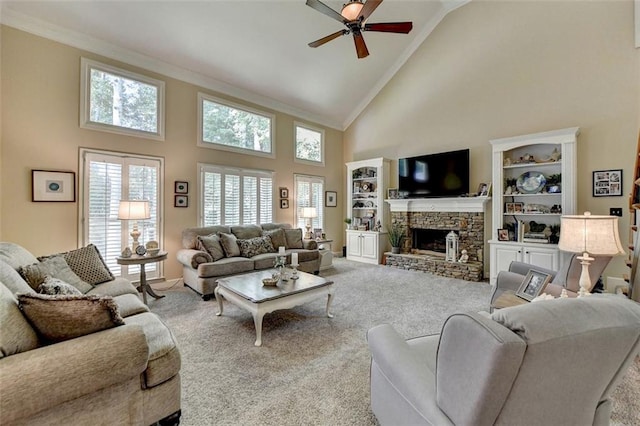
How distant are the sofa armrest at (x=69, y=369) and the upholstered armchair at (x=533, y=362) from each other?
4.63 ft

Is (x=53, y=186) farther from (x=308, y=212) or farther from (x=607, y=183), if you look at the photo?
(x=607, y=183)

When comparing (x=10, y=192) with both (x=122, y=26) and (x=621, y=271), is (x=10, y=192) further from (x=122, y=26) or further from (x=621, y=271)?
(x=621, y=271)

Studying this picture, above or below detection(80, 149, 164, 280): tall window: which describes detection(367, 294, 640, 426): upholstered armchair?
below

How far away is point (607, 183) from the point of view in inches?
162

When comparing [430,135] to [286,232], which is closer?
[286,232]

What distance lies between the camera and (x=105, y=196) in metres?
4.06

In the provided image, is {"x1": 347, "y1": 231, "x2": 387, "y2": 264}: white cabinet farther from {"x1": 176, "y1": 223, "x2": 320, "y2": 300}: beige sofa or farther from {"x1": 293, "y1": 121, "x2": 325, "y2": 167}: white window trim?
{"x1": 293, "y1": 121, "x2": 325, "y2": 167}: white window trim

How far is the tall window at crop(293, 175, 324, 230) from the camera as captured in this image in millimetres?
6715

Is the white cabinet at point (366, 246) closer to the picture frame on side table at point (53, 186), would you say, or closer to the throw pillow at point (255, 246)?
the throw pillow at point (255, 246)

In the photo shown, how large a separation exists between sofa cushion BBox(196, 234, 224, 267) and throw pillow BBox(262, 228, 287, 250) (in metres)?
1.08

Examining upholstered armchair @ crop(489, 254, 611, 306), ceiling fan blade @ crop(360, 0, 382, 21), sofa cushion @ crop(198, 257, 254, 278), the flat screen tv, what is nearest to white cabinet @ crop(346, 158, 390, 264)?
the flat screen tv

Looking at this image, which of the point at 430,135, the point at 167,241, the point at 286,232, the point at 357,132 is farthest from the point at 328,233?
the point at 167,241

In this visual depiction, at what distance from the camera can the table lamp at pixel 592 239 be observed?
2.10m

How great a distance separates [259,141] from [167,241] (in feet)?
8.99
